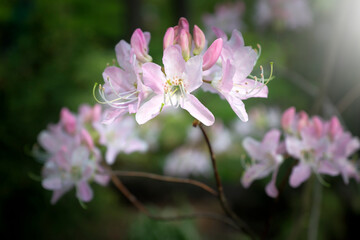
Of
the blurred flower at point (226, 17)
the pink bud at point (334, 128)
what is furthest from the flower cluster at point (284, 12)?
the pink bud at point (334, 128)

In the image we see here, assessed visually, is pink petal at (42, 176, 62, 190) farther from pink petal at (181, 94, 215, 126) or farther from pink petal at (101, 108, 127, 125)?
pink petal at (181, 94, 215, 126)

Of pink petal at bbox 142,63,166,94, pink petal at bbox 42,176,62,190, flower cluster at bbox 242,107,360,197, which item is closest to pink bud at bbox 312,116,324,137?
flower cluster at bbox 242,107,360,197

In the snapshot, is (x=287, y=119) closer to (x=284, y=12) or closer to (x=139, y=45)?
(x=139, y=45)

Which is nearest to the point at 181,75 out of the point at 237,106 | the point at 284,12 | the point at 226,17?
the point at 237,106

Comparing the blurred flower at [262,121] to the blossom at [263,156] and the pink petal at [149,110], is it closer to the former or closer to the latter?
the blossom at [263,156]

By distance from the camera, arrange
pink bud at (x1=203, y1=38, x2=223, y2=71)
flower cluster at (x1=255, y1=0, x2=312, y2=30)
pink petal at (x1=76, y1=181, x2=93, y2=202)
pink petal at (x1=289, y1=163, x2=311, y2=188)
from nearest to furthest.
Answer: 1. pink bud at (x1=203, y1=38, x2=223, y2=71)
2. pink petal at (x1=289, y1=163, x2=311, y2=188)
3. pink petal at (x1=76, y1=181, x2=93, y2=202)
4. flower cluster at (x1=255, y1=0, x2=312, y2=30)
